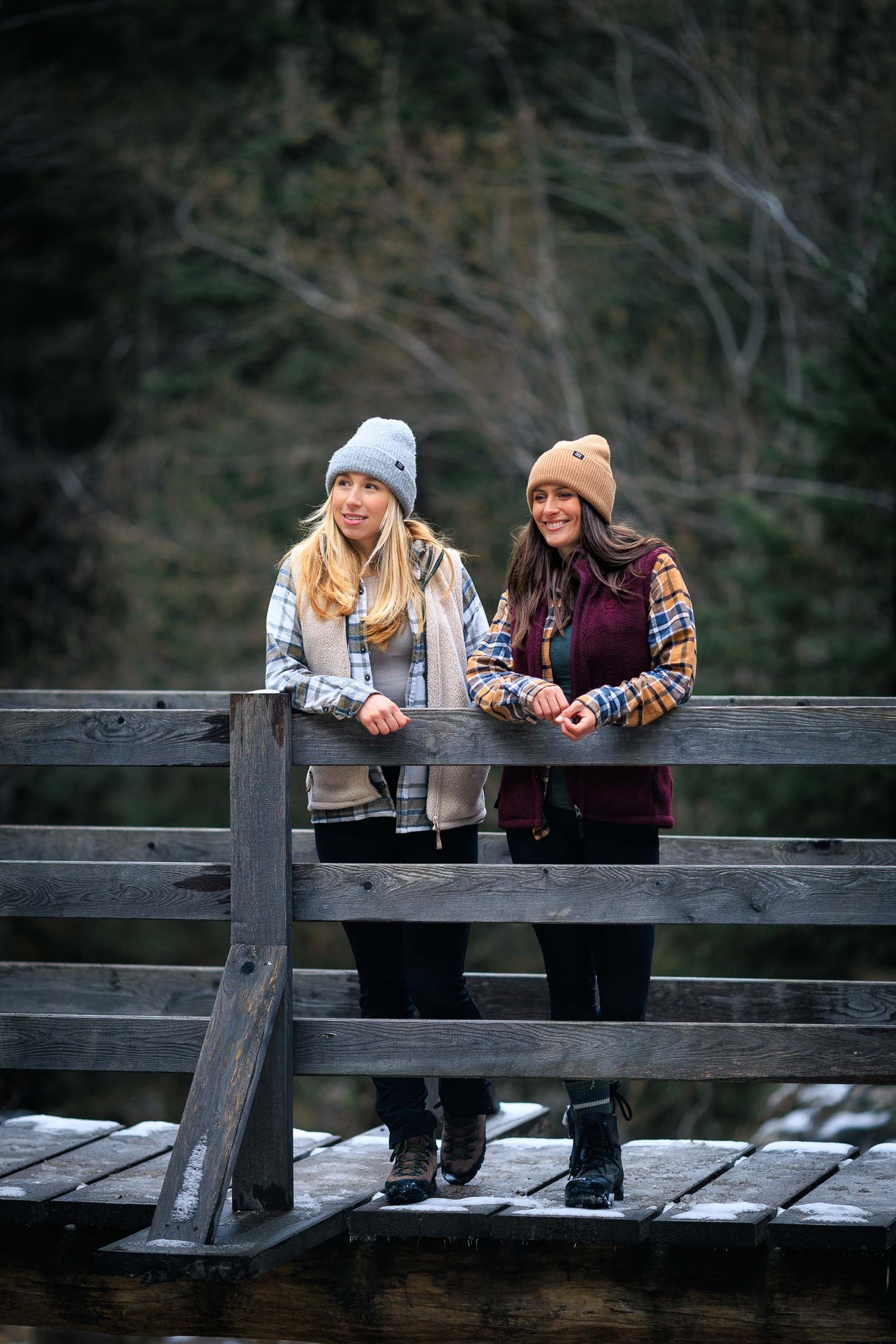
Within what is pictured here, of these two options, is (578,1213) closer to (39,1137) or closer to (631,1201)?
(631,1201)

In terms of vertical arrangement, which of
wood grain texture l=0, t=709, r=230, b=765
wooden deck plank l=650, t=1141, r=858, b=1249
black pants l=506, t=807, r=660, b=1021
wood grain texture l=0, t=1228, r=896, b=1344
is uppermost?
wood grain texture l=0, t=709, r=230, b=765

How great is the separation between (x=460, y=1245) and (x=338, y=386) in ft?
44.0

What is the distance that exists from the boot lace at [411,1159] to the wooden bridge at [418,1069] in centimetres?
9

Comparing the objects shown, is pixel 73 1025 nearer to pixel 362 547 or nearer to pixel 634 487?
pixel 362 547

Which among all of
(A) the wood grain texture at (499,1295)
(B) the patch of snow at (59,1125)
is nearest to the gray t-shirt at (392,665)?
(A) the wood grain texture at (499,1295)

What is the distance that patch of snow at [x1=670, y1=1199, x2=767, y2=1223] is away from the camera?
344cm

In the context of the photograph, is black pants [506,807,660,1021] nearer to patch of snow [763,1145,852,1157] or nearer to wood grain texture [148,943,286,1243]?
wood grain texture [148,943,286,1243]

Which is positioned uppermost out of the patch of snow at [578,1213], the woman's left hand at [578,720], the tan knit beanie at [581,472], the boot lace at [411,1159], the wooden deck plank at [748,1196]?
the tan knit beanie at [581,472]

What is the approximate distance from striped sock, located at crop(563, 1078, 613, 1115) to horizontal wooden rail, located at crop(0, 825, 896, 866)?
39.6 inches

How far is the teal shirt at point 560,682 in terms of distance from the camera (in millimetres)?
3584

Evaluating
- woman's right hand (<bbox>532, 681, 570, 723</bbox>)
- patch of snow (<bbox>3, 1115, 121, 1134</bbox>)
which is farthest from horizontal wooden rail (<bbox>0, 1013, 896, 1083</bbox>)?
patch of snow (<bbox>3, 1115, 121, 1134</bbox>)

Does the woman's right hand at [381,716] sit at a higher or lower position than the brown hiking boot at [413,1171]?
higher

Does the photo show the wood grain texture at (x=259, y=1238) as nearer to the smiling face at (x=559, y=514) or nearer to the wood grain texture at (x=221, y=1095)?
the wood grain texture at (x=221, y=1095)

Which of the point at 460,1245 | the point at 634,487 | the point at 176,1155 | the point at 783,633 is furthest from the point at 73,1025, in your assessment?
the point at 634,487
